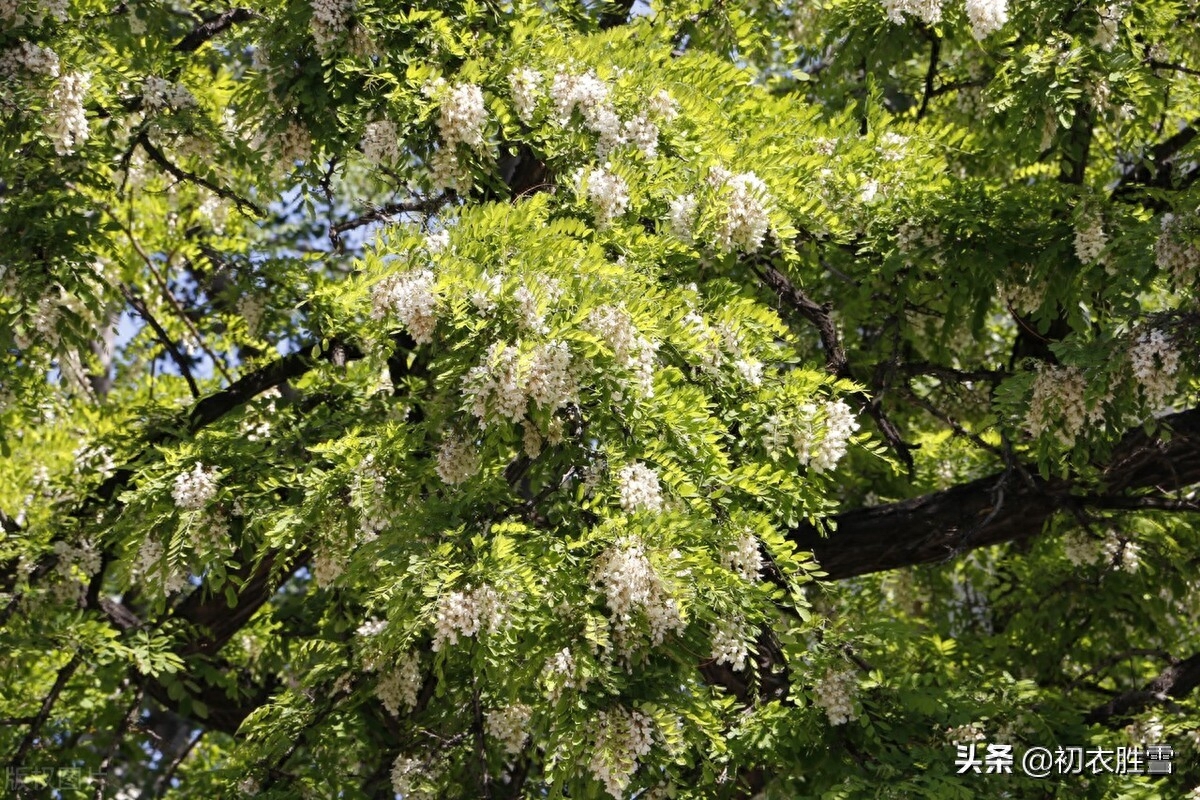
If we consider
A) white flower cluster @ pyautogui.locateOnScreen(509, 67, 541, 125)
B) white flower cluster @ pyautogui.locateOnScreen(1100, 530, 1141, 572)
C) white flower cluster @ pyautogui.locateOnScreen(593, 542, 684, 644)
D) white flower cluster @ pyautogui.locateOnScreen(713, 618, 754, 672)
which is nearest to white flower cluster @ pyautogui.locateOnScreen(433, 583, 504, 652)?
white flower cluster @ pyautogui.locateOnScreen(593, 542, 684, 644)

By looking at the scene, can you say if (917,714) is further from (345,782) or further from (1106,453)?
(345,782)

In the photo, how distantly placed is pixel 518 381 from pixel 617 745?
1133 mm

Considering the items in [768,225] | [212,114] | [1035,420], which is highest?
[212,114]

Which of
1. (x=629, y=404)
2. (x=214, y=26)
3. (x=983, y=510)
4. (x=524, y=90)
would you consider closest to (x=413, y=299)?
(x=629, y=404)

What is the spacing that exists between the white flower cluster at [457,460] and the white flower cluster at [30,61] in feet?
8.25

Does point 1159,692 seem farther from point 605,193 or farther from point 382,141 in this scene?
point 382,141

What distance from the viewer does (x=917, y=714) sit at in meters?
5.59

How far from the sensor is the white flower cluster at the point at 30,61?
240 inches

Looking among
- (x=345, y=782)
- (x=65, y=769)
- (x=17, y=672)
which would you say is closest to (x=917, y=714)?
(x=345, y=782)

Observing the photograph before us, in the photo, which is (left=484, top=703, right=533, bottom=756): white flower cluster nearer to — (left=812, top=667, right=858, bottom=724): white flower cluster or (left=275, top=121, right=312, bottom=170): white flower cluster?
(left=812, top=667, right=858, bottom=724): white flower cluster

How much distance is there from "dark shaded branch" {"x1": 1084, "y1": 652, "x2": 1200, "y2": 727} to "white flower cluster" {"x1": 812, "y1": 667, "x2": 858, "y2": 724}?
151cm

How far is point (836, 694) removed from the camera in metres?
5.34

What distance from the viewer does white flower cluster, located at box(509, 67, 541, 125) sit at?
5.41 m

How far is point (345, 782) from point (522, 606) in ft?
8.31
